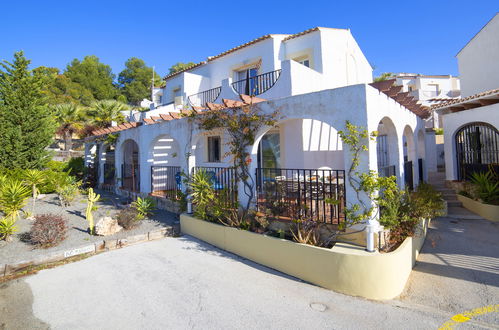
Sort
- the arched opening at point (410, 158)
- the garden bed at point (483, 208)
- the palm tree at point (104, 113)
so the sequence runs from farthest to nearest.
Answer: the palm tree at point (104, 113) → the arched opening at point (410, 158) → the garden bed at point (483, 208)

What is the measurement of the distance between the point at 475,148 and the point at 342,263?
1222 centimetres

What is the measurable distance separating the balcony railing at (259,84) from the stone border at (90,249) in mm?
7905

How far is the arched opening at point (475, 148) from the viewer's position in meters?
11.7

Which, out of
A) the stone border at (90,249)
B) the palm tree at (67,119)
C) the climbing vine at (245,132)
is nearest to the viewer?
the stone border at (90,249)

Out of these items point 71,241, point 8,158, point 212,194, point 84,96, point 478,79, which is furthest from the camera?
point 84,96

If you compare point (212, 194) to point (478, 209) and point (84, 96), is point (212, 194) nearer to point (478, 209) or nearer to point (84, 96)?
point (478, 209)

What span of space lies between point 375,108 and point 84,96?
155ft

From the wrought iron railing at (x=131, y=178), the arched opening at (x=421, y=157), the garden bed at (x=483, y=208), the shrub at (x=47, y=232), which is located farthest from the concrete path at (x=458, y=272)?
the wrought iron railing at (x=131, y=178)

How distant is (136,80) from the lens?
2034 inches

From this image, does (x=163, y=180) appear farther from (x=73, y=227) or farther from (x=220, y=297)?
(x=220, y=297)

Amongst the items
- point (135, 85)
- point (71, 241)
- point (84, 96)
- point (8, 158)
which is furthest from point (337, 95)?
point (135, 85)

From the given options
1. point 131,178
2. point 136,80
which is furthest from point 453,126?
point 136,80

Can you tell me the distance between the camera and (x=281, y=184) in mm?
6988

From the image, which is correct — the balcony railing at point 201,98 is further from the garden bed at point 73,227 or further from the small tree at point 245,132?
the small tree at point 245,132
